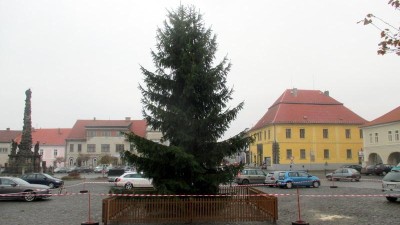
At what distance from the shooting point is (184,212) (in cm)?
1434

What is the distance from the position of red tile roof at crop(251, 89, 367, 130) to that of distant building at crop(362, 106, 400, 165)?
40.1 ft

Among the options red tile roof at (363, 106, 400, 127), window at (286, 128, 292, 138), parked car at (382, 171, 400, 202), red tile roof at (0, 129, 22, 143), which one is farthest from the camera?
red tile roof at (0, 129, 22, 143)

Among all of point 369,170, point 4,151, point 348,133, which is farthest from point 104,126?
point 369,170

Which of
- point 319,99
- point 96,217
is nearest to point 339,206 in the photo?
point 96,217

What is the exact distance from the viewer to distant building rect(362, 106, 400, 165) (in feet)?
179

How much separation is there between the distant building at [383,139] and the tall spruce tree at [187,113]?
45008 millimetres

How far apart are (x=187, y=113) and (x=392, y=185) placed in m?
11.8

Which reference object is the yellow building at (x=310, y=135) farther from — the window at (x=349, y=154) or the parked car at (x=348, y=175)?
the parked car at (x=348, y=175)

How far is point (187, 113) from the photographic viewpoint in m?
16.1

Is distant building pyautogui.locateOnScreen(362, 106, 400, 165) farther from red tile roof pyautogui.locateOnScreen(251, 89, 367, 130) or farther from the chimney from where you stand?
the chimney

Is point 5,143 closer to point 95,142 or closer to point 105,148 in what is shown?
point 95,142

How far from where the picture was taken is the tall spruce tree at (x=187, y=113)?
15.2 m

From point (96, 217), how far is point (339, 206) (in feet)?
37.9

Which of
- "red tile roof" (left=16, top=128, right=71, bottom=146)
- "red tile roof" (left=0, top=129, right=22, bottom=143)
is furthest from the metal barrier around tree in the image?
"red tile roof" (left=0, top=129, right=22, bottom=143)
